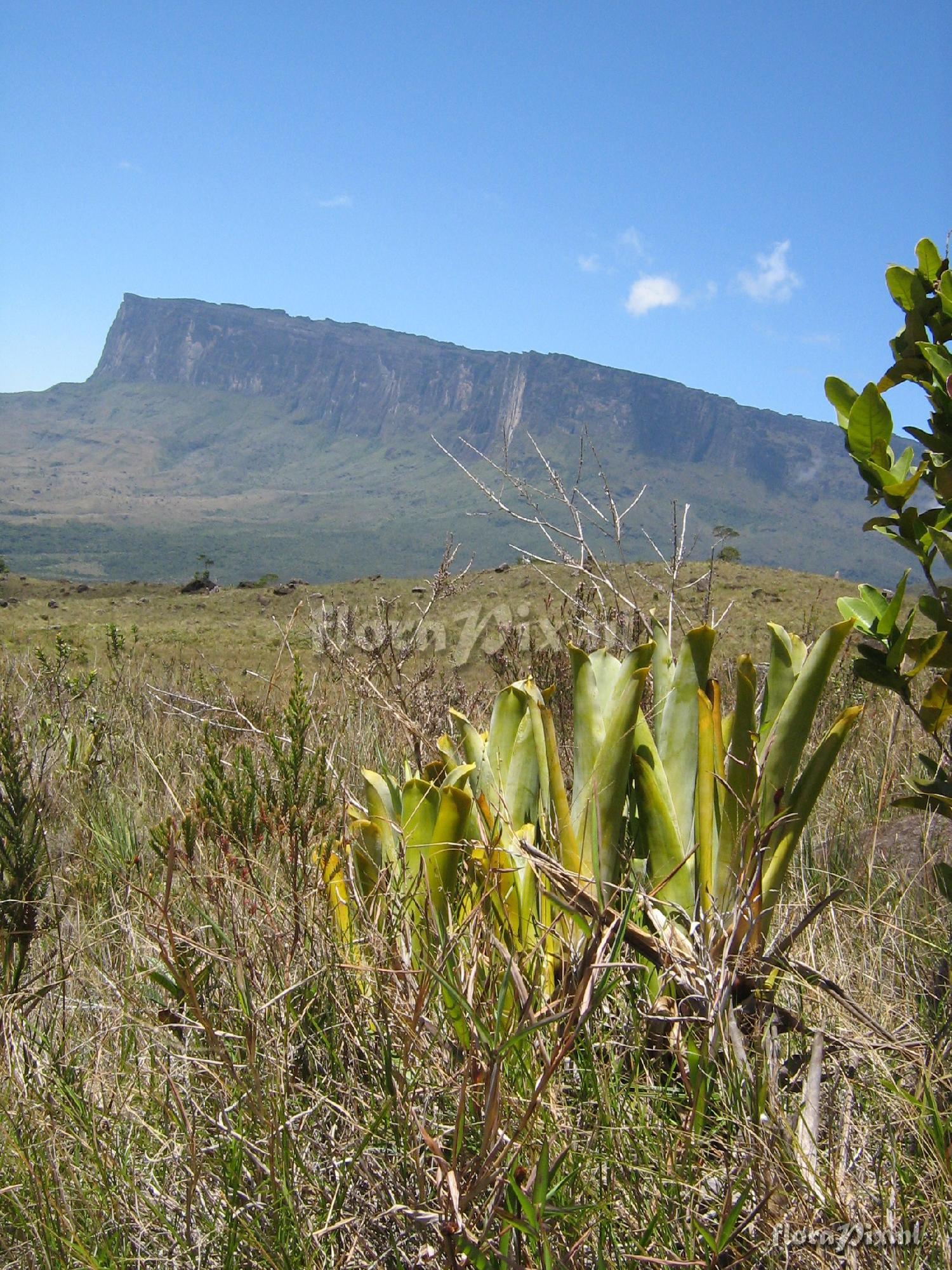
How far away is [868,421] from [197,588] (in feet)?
114

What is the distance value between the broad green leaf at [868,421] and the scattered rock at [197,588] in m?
32.9

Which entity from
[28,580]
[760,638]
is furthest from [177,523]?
[760,638]

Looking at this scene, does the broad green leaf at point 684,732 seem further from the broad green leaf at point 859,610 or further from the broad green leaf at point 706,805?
the broad green leaf at point 859,610

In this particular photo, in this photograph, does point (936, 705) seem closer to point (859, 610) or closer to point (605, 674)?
point (859, 610)

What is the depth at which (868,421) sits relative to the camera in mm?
1851

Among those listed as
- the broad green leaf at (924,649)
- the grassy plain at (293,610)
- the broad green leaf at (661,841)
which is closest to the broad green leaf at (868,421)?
the broad green leaf at (924,649)

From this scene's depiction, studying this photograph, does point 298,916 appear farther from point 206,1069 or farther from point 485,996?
point 485,996

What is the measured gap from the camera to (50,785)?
372cm

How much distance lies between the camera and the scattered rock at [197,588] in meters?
33.7

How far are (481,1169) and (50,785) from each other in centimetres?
305

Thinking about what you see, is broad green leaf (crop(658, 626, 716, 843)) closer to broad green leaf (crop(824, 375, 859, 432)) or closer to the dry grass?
the dry grass

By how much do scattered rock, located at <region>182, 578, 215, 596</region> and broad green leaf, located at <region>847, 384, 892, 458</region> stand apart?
108 ft

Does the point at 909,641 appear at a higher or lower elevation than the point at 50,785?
higher

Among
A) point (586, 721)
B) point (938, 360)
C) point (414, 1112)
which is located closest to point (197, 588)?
point (586, 721)
